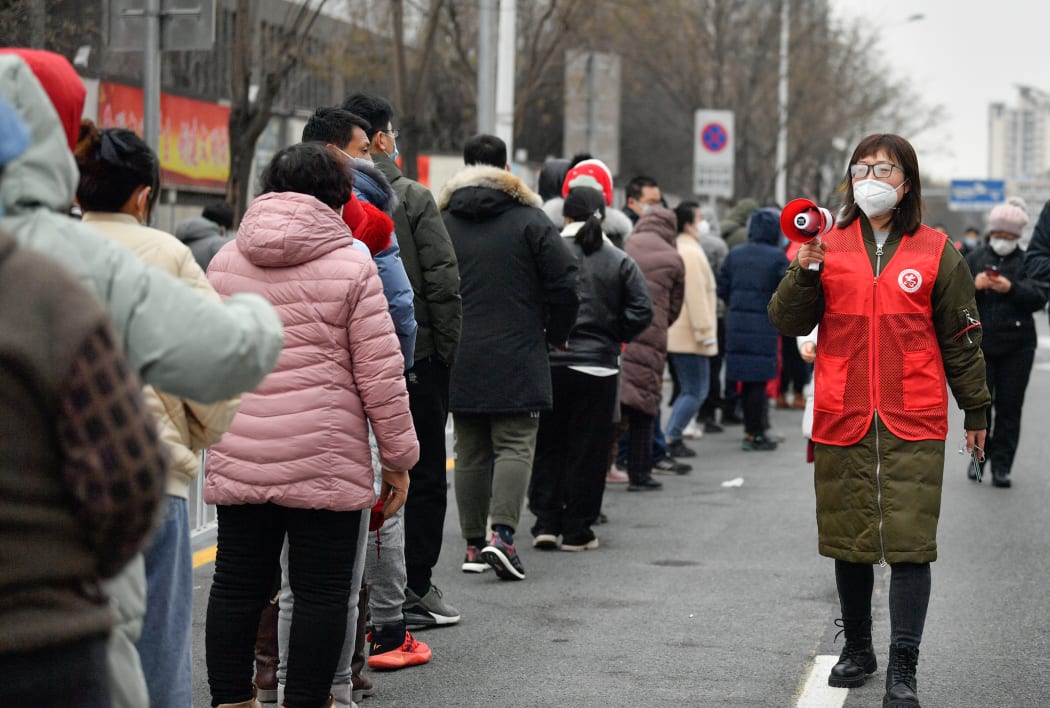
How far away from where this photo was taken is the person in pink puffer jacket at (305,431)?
14.7 ft

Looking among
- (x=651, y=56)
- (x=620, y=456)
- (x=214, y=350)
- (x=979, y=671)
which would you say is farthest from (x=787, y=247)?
(x=651, y=56)

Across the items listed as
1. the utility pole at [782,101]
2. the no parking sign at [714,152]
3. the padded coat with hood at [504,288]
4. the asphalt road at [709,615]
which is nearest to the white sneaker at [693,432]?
the asphalt road at [709,615]

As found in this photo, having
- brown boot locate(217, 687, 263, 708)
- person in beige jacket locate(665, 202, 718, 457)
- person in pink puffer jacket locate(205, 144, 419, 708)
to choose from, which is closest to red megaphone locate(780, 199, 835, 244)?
person in pink puffer jacket locate(205, 144, 419, 708)

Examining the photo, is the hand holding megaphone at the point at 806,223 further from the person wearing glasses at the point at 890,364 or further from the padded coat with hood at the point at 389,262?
the padded coat with hood at the point at 389,262

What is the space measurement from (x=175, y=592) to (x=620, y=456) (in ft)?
25.5

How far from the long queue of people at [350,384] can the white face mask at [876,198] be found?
0.03 feet

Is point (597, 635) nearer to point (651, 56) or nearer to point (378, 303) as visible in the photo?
point (378, 303)

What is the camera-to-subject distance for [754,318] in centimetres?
1295

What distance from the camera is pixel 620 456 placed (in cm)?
1130

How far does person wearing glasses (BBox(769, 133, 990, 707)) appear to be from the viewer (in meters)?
5.22

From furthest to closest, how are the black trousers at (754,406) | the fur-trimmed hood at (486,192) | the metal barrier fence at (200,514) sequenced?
1. the black trousers at (754,406)
2. the metal barrier fence at (200,514)
3. the fur-trimmed hood at (486,192)

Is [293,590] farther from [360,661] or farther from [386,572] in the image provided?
[386,572]

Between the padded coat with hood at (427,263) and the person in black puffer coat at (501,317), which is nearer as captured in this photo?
the padded coat with hood at (427,263)

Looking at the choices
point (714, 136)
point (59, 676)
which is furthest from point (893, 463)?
point (714, 136)
